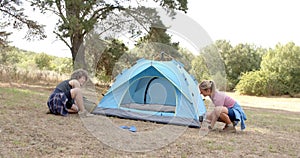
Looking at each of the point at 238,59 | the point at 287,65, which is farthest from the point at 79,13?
the point at 238,59

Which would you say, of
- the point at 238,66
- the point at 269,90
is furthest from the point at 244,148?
the point at 238,66

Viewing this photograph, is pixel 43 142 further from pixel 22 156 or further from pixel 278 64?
pixel 278 64

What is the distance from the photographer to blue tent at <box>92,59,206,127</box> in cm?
506

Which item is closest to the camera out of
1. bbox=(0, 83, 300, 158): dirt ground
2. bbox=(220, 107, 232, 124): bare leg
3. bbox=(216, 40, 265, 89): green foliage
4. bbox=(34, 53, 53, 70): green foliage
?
bbox=(0, 83, 300, 158): dirt ground

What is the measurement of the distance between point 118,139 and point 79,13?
28.7 ft

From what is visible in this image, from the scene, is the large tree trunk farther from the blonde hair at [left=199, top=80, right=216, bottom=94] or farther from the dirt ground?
the blonde hair at [left=199, top=80, right=216, bottom=94]

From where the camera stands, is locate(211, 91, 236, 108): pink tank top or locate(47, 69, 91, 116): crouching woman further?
locate(47, 69, 91, 116): crouching woman

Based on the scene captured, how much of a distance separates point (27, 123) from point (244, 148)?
2625 millimetres

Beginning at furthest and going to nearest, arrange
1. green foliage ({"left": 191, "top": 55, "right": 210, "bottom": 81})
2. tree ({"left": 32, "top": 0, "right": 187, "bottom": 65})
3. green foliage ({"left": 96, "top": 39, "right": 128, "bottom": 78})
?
1. green foliage ({"left": 96, "top": 39, "right": 128, "bottom": 78})
2. green foliage ({"left": 191, "top": 55, "right": 210, "bottom": 81})
3. tree ({"left": 32, "top": 0, "right": 187, "bottom": 65})

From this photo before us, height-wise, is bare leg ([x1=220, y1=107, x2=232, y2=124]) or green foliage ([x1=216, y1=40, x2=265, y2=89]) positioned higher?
green foliage ([x1=216, y1=40, x2=265, y2=89])

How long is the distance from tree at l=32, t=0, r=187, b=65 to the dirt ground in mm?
6278

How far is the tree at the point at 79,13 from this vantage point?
35.3 feet

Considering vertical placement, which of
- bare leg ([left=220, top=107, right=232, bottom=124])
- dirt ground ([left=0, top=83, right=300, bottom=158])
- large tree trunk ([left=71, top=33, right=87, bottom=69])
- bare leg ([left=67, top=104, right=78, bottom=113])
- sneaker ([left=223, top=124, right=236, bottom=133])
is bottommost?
dirt ground ([left=0, top=83, right=300, bottom=158])

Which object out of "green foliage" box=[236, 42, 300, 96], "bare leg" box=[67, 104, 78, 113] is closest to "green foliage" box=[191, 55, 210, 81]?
"bare leg" box=[67, 104, 78, 113]
